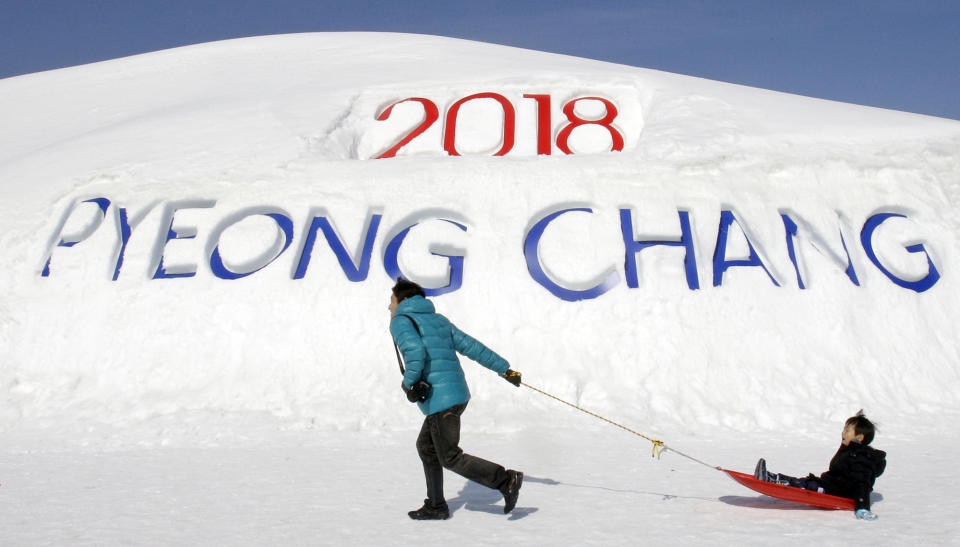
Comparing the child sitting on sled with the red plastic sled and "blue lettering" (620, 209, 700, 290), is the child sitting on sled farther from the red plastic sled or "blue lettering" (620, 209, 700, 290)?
"blue lettering" (620, 209, 700, 290)

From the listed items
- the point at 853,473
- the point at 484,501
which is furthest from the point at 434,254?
the point at 853,473

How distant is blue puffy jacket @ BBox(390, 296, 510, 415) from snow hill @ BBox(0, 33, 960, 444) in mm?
2820

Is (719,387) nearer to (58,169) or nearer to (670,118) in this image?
(670,118)

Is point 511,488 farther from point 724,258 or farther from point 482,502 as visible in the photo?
point 724,258

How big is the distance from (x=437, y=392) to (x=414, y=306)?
0.49 metres

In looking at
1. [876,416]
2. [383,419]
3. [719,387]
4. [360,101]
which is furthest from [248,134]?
[876,416]

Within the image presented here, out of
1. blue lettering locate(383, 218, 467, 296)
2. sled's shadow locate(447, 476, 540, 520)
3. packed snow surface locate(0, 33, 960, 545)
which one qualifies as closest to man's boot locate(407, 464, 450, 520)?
sled's shadow locate(447, 476, 540, 520)

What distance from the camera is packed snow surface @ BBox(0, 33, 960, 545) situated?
594 cm

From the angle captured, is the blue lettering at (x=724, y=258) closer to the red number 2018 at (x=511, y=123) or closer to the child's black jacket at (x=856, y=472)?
the red number 2018 at (x=511, y=123)

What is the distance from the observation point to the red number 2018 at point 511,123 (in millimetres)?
10773

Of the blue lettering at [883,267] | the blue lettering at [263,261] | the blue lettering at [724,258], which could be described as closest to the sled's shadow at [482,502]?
the blue lettering at [724,258]

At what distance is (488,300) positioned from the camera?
8.23m

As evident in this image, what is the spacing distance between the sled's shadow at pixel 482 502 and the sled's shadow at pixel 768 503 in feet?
3.86

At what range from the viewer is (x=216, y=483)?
5.32 m
